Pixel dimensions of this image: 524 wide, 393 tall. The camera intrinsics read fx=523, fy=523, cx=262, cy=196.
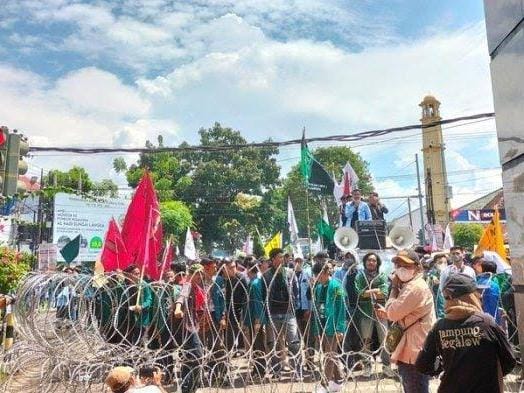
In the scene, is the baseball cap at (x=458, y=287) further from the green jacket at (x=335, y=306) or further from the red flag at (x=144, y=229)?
the red flag at (x=144, y=229)

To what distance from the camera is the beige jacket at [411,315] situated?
4.18 metres

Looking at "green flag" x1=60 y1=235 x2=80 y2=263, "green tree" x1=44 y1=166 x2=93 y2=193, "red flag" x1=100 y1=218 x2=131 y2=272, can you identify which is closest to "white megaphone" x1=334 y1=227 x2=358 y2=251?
"red flag" x1=100 y1=218 x2=131 y2=272

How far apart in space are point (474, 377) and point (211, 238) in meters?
40.5

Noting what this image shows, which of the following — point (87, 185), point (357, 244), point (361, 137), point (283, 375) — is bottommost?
point (283, 375)

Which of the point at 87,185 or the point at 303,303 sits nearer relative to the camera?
the point at 303,303

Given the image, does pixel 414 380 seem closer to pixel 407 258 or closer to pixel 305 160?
pixel 407 258

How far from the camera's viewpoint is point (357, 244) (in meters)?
11.0

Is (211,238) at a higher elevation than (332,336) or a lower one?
higher

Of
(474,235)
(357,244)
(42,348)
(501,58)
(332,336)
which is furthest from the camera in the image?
(474,235)

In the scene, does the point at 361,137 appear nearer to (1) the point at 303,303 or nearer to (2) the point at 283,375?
(1) the point at 303,303

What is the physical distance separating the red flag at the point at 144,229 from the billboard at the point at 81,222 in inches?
535

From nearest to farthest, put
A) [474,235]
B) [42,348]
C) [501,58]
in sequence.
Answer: [501,58]
[42,348]
[474,235]

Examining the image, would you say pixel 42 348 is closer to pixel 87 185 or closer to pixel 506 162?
pixel 506 162

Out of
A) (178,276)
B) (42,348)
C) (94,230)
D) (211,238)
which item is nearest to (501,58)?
(42,348)
